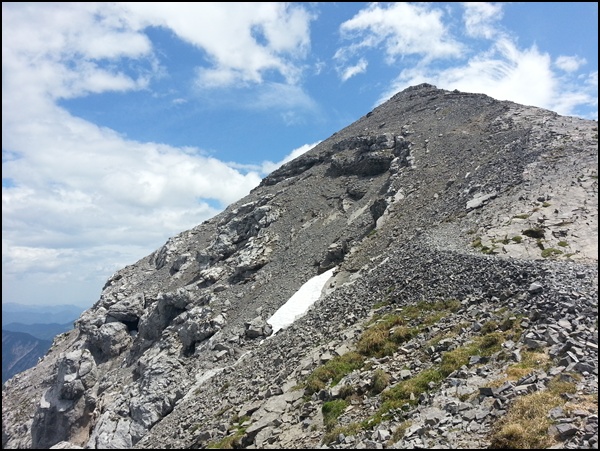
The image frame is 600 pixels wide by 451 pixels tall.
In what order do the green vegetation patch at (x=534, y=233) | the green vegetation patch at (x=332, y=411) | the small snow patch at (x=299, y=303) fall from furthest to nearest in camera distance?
the small snow patch at (x=299, y=303) < the green vegetation patch at (x=534, y=233) < the green vegetation patch at (x=332, y=411)

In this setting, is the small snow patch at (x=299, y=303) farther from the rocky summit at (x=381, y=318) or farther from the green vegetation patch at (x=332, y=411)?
the green vegetation patch at (x=332, y=411)

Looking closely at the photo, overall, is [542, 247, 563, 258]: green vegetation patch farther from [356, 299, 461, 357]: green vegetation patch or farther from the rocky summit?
[356, 299, 461, 357]: green vegetation patch

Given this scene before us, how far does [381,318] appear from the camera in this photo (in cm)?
2305

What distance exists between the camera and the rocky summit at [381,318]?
13.6m

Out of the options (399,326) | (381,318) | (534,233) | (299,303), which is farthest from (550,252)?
(299,303)

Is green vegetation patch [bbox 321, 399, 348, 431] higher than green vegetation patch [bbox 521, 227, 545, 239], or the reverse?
green vegetation patch [bbox 521, 227, 545, 239]

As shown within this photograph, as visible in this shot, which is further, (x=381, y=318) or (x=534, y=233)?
(x=534, y=233)

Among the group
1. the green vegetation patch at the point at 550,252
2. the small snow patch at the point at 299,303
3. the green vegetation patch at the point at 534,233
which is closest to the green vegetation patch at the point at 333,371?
the green vegetation patch at the point at 550,252

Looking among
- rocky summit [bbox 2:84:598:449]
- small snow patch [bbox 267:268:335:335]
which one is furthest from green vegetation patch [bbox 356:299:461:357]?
small snow patch [bbox 267:268:335:335]

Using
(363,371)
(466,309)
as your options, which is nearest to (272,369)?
(363,371)

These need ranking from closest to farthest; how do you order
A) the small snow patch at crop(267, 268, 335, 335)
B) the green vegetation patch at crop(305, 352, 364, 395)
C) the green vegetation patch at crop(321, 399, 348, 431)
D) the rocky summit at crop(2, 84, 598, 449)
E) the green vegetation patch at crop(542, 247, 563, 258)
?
the rocky summit at crop(2, 84, 598, 449) < the green vegetation patch at crop(321, 399, 348, 431) < the green vegetation patch at crop(305, 352, 364, 395) < the green vegetation patch at crop(542, 247, 563, 258) < the small snow patch at crop(267, 268, 335, 335)

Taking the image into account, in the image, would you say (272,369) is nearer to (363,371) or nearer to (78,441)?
(363,371)

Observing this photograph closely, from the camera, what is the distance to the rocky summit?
13625 mm

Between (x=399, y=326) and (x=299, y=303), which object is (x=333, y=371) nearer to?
(x=399, y=326)
